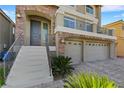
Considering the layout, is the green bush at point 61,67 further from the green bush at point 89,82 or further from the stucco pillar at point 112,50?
the stucco pillar at point 112,50

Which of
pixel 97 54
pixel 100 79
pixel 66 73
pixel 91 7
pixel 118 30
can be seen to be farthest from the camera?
pixel 118 30

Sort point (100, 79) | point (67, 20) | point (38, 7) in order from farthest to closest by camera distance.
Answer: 1. point (67, 20)
2. point (38, 7)
3. point (100, 79)

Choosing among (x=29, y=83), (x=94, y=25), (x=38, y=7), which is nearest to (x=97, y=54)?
(x=94, y=25)

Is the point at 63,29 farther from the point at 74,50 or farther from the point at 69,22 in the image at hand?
the point at 74,50

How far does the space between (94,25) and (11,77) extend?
11697mm

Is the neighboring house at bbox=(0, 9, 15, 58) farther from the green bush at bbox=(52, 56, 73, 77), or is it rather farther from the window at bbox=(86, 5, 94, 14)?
the window at bbox=(86, 5, 94, 14)

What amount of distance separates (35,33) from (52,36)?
1601 millimetres

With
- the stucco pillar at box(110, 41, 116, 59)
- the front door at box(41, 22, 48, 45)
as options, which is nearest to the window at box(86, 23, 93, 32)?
the stucco pillar at box(110, 41, 116, 59)

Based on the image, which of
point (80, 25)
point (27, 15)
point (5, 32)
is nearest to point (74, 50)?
point (80, 25)

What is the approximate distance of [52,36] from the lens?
12.7 metres

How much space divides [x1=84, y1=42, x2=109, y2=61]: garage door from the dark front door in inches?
171

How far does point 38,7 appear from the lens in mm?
12234

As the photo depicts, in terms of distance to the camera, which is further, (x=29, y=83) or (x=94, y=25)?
(x=94, y=25)
